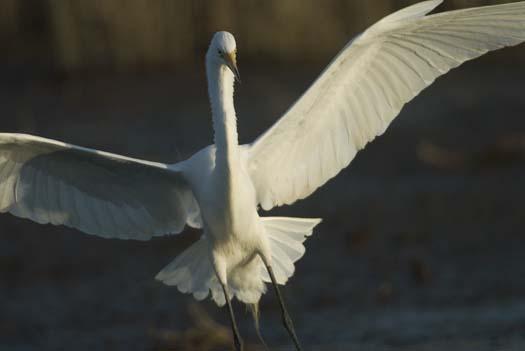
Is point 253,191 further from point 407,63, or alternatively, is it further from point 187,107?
point 187,107

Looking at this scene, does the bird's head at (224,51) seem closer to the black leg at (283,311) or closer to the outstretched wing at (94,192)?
the outstretched wing at (94,192)

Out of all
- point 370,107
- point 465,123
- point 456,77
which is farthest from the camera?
point 456,77

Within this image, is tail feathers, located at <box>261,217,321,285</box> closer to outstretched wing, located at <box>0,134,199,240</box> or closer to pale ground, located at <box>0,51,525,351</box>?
outstretched wing, located at <box>0,134,199,240</box>

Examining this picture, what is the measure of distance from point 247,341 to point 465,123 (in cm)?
549

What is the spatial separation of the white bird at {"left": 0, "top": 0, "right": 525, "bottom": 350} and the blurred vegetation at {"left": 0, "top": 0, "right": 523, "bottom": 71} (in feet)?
27.1

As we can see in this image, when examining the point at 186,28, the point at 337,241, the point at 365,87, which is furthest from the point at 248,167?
the point at 186,28

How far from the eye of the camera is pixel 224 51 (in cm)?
782

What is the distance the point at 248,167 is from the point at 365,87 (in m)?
0.86

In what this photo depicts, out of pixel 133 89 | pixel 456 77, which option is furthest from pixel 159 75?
pixel 456 77

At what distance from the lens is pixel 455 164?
46.1ft

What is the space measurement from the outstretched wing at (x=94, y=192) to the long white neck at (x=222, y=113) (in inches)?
18.9

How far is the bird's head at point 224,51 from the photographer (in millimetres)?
7809

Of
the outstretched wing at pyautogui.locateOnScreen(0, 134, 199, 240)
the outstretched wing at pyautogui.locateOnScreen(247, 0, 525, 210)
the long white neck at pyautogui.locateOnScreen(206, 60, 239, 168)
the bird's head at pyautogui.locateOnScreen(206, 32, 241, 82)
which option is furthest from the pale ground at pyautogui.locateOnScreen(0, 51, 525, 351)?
the bird's head at pyautogui.locateOnScreen(206, 32, 241, 82)

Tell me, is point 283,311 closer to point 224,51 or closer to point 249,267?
point 249,267
